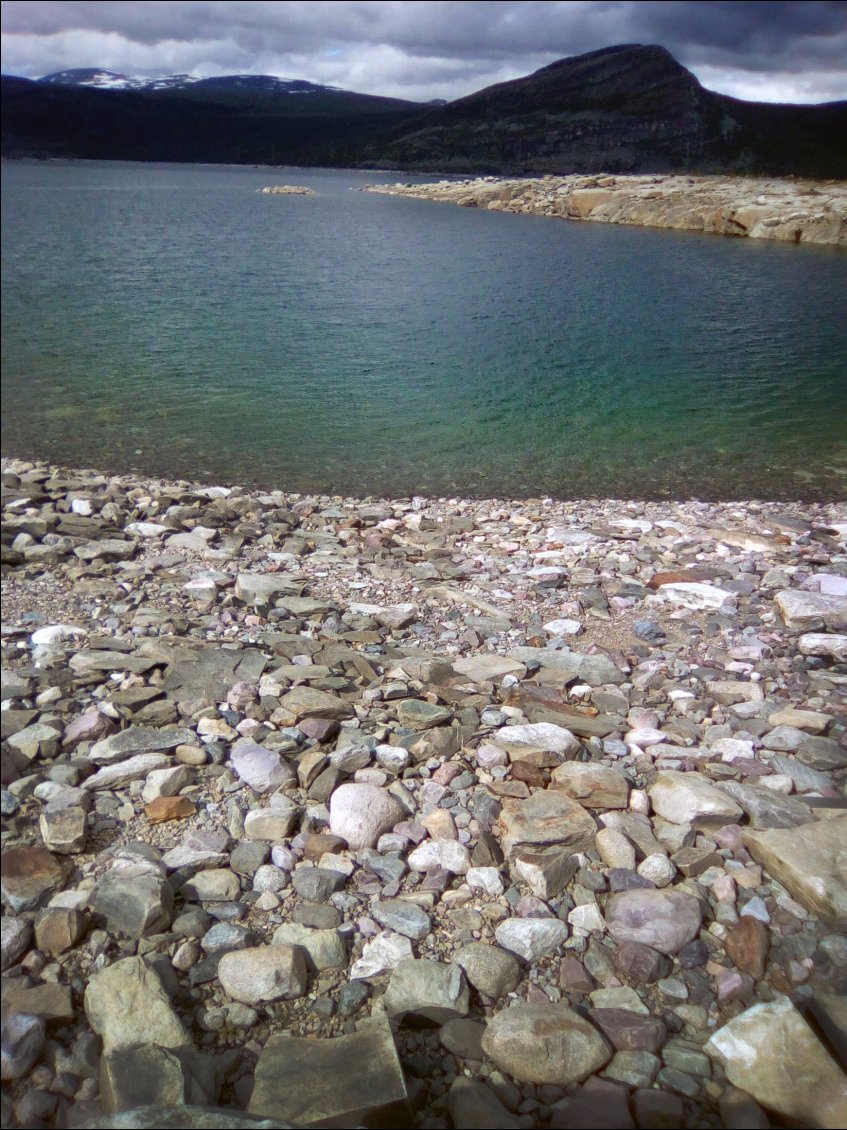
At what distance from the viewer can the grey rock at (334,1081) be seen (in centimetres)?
176

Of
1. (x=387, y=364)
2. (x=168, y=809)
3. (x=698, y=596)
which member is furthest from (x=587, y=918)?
(x=387, y=364)

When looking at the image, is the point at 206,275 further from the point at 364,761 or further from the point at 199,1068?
the point at 199,1068

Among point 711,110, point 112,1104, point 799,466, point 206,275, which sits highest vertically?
point 711,110

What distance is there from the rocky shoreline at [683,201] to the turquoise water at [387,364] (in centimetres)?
37

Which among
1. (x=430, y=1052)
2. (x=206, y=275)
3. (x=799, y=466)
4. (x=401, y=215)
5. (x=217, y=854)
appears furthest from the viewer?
(x=401, y=215)

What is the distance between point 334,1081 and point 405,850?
990 millimetres

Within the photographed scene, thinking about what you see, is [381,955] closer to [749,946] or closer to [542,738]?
[749,946]

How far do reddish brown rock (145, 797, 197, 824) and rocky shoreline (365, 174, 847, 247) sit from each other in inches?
234

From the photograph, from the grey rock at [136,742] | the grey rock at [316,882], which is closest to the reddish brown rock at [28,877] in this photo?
the grey rock at [136,742]

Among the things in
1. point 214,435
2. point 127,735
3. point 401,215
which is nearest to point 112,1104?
point 127,735

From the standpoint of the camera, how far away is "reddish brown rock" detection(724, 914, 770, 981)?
235 centimetres

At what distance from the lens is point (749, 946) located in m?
2.39

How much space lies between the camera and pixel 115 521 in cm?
507

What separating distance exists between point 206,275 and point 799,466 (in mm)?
6669
